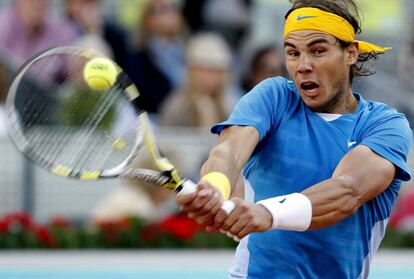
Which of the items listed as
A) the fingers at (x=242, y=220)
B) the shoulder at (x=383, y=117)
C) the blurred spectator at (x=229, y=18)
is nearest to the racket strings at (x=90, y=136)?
the fingers at (x=242, y=220)

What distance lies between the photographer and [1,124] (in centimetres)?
1010

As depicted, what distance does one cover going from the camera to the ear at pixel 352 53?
4734 millimetres

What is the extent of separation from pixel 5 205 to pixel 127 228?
1.26 metres

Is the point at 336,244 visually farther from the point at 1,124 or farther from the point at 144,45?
the point at 144,45

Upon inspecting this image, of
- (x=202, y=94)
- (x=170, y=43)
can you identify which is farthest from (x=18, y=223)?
(x=170, y=43)

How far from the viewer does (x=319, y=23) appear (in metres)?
4.59

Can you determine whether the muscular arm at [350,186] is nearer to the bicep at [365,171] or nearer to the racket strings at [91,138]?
the bicep at [365,171]

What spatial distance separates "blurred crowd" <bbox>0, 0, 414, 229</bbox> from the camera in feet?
34.2

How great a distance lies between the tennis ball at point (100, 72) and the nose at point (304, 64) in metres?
0.78

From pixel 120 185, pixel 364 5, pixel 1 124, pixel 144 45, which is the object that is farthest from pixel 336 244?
pixel 364 5

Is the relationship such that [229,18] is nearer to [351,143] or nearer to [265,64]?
[265,64]

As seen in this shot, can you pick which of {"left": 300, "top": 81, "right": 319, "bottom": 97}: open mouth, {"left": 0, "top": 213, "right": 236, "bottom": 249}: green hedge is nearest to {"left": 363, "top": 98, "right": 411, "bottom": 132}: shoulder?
{"left": 300, "top": 81, "right": 319, "bottom": 97}: open mouth

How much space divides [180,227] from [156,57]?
108 inches

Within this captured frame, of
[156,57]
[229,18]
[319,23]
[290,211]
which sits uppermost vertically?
[319,23]
